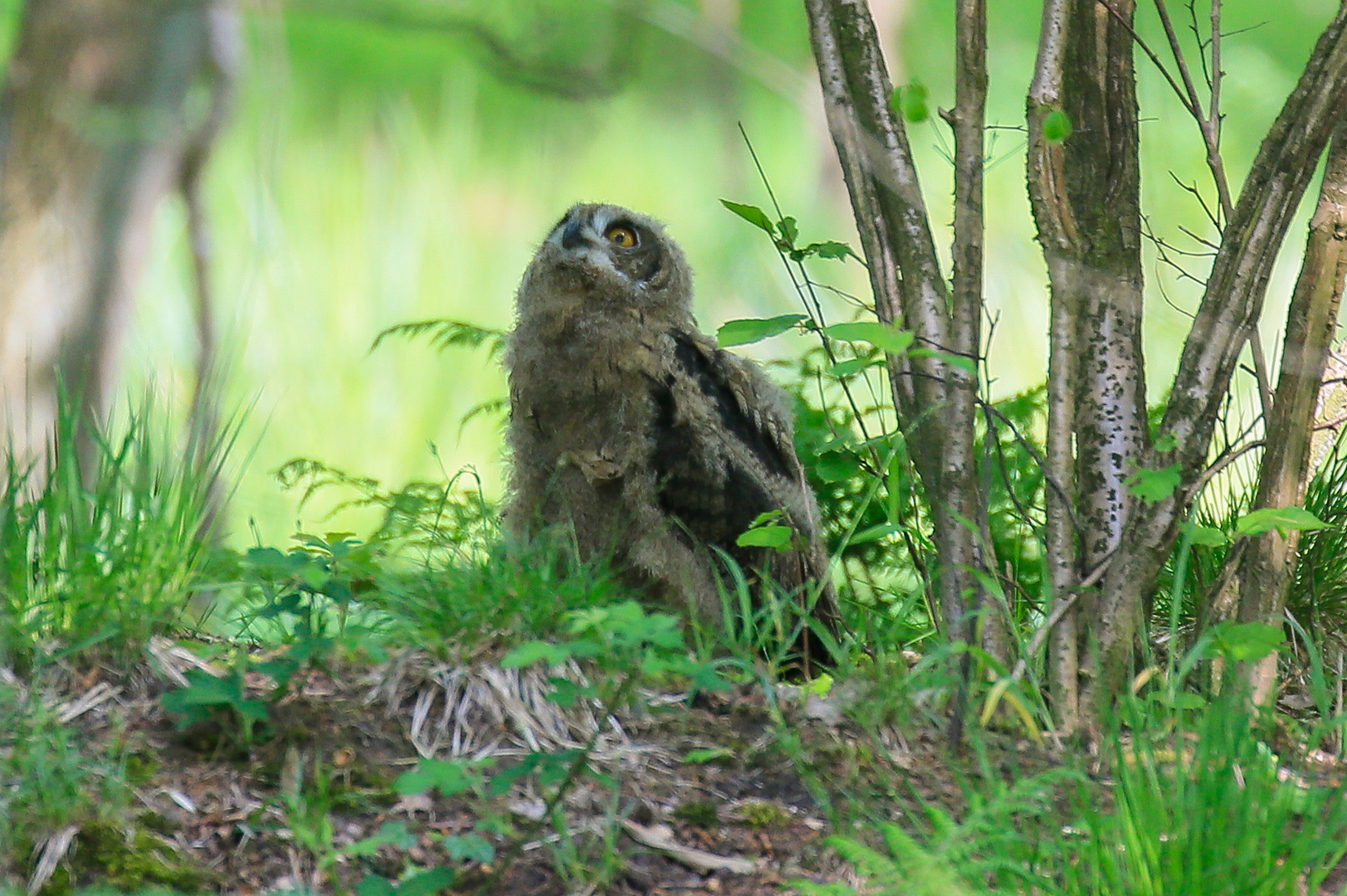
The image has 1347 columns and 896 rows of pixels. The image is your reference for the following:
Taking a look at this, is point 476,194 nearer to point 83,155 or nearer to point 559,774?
point 83,155

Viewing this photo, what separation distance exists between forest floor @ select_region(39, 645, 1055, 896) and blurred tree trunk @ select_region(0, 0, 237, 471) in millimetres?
3648

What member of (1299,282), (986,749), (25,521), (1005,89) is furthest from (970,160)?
(1005,89)

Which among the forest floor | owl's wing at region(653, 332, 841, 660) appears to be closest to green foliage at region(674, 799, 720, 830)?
the forest floor

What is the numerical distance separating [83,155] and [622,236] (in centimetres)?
314

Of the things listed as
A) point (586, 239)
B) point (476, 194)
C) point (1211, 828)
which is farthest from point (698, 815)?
point (476, 194)

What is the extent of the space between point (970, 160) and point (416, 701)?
65.6 inches

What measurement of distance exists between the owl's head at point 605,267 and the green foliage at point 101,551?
1338mm

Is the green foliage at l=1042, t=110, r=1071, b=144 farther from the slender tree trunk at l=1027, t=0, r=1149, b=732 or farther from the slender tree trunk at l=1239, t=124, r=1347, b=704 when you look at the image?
the slender tree trunk at l=1239, t=124, r=1347, b=704

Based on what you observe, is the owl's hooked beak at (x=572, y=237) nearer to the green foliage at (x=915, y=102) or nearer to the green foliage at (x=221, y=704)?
the green foliage at (x=915, y=102)

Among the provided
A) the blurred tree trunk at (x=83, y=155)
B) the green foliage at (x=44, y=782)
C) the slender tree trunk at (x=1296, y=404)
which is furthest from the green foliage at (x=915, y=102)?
the blurred tree trunk at (x=83, y=155)

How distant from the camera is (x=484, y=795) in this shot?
209 centimetres

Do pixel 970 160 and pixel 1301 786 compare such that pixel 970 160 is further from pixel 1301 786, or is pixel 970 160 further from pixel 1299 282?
pixel 1301 786

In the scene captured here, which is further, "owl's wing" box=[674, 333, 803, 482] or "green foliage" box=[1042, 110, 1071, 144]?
"owl's wing" box=[674, 333, 803, 482]

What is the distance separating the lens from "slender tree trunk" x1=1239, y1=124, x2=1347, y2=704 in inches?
108
